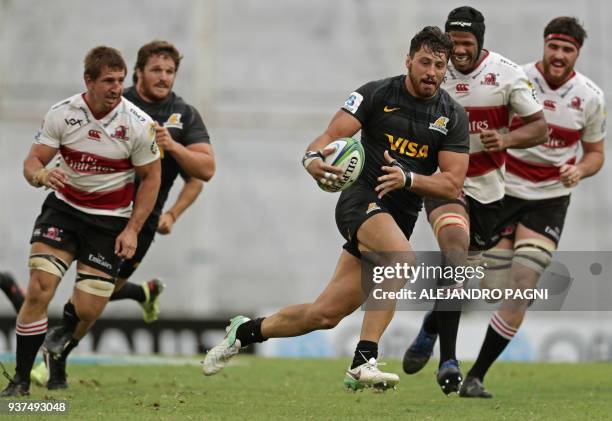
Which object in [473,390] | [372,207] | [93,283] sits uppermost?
[372,207]

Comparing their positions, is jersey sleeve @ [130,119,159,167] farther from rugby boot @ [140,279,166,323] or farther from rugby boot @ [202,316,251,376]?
rugby boot @ [140,279,166,323]

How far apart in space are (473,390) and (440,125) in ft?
7.37

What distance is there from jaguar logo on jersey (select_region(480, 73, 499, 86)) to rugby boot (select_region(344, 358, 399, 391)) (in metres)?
2.71

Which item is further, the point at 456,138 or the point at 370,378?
the point at 456,138

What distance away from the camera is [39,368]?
9633mm

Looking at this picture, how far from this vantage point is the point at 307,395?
9.16 meters

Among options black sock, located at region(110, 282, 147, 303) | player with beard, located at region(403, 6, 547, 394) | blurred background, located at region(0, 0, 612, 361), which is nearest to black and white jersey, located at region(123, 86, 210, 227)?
black sock, located at region(110, 282, 147, 303)

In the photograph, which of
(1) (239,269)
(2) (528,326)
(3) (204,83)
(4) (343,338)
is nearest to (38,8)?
(3) (204,83)

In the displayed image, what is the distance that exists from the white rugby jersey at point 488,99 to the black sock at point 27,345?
3.41 m

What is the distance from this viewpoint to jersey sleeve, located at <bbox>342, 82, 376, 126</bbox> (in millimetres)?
7828

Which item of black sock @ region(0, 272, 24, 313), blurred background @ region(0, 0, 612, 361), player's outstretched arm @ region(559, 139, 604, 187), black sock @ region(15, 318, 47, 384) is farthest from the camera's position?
blurred background @ region(0, 0, 612, 361)

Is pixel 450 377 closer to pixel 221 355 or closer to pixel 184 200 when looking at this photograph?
pixel 221 355

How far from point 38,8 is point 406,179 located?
49.6ft

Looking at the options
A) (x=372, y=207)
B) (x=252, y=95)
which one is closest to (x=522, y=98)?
(x=372, y=207)
